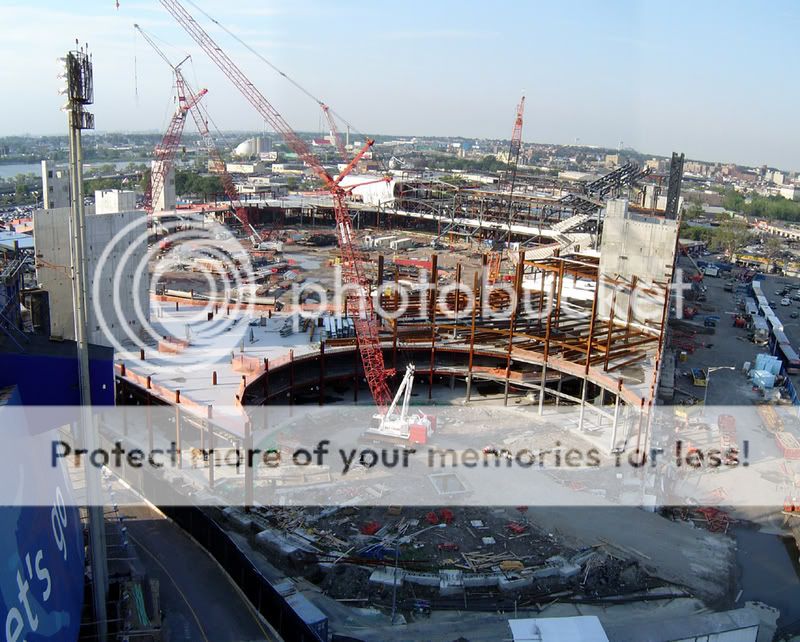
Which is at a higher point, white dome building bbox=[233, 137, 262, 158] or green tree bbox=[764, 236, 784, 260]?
white dome building bbox=[233, 137, 262, 158]

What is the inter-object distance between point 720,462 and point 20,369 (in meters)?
18.9

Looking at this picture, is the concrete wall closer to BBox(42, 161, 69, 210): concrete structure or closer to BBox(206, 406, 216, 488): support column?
BBox(206, 406, 216, 488): support column

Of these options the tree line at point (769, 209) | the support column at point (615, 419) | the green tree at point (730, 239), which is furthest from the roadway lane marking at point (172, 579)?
the tree line at point (769, 209)

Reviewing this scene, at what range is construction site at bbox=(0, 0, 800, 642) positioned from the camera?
46.1 feet

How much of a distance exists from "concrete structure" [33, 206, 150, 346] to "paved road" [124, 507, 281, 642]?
9322 mm

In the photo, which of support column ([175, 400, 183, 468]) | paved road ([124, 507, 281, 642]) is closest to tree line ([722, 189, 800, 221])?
support column ([175, 400, 183, 468])

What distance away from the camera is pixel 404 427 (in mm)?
21406

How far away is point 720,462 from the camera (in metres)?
20.8

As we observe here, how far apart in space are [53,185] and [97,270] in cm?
428

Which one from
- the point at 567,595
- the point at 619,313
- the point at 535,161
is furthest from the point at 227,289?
the point at 535,161

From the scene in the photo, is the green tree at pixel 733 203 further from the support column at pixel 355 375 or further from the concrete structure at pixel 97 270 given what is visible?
the concrete structure at pixel 97 270

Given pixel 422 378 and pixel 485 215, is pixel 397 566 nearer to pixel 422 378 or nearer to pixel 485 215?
pixel 422 378

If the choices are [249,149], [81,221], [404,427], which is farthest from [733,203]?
[81,221]

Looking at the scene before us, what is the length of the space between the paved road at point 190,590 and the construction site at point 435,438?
29 cm
